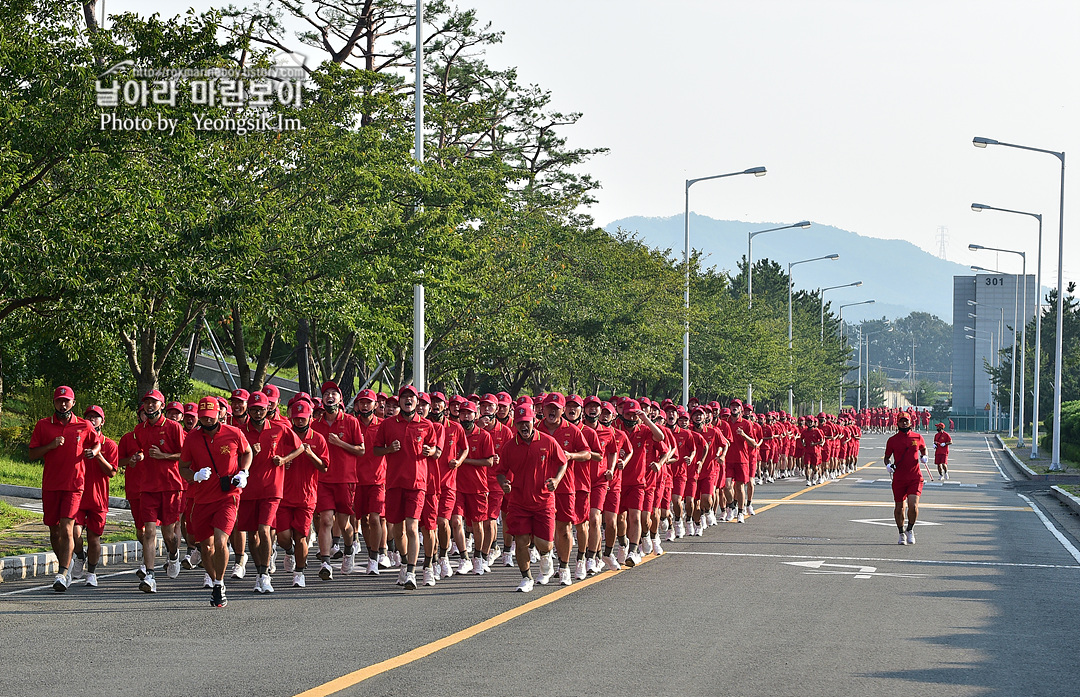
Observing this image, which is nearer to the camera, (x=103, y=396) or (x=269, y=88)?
(x=269, y=88)

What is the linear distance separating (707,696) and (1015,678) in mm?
2199

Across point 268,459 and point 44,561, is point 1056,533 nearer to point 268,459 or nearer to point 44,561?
point 268,459

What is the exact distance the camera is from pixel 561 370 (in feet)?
115

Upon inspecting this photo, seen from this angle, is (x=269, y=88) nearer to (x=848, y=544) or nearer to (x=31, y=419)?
(x=31, y=419)

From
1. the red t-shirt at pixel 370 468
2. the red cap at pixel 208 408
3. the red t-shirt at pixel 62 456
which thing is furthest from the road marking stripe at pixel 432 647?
the red t-shirt at pixel 62 456

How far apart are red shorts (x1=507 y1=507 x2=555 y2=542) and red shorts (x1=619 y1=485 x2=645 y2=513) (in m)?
2.28

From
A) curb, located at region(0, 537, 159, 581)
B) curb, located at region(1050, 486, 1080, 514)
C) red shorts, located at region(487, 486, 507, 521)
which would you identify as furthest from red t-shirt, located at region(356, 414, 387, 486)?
curb, located at region(1050, 486, 1080, 514)

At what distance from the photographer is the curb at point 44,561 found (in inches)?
523

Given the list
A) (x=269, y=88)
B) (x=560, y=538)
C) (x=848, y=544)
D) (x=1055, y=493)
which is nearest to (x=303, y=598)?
(x=560, y=538)

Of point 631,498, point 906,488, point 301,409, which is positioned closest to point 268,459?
point 301,409

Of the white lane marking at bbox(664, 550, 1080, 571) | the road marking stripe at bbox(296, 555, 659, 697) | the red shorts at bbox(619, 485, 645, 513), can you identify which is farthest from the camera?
the white lane marking at bbox(664, 550, 1080, 571)

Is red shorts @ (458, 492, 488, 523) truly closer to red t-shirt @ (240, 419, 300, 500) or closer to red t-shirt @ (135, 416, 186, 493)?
red t-shirt @ (240, 419, 300, 500)

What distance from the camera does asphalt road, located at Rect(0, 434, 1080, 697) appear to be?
8.30 metres

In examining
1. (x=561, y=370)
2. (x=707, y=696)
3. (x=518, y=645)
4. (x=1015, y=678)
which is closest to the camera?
(x=707, y=696)
